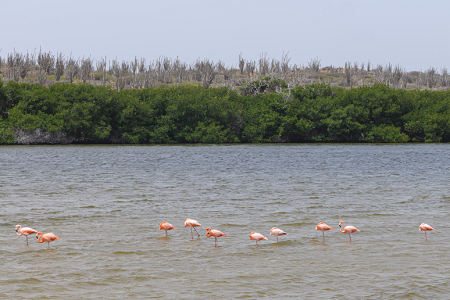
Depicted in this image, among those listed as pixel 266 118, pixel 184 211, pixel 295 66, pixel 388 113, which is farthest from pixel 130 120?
pixel 295 66

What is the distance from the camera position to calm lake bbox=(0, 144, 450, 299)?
9.10m

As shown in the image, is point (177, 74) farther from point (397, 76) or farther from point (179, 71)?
point (397, 76)

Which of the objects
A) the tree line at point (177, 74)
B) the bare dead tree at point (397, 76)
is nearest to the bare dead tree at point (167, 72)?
the tree line at point (177, 74)

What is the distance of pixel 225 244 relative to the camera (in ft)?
41.8

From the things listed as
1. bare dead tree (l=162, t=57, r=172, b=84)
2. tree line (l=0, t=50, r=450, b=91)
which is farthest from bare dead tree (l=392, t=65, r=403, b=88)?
bare dead tree (l=162, t=57, r=172, b=84)

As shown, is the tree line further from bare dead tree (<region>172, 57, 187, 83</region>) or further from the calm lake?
the calm lake

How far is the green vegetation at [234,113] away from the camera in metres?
81.0

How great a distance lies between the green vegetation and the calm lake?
57560 millimetres

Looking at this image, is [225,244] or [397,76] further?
[397,76]

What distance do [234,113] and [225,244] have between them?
79455mm

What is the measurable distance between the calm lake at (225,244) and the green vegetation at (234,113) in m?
Answer: 57.6

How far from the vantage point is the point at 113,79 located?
454 ft

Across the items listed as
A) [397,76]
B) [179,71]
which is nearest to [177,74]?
[179,71]

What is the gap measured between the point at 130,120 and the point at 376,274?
7920 cm
